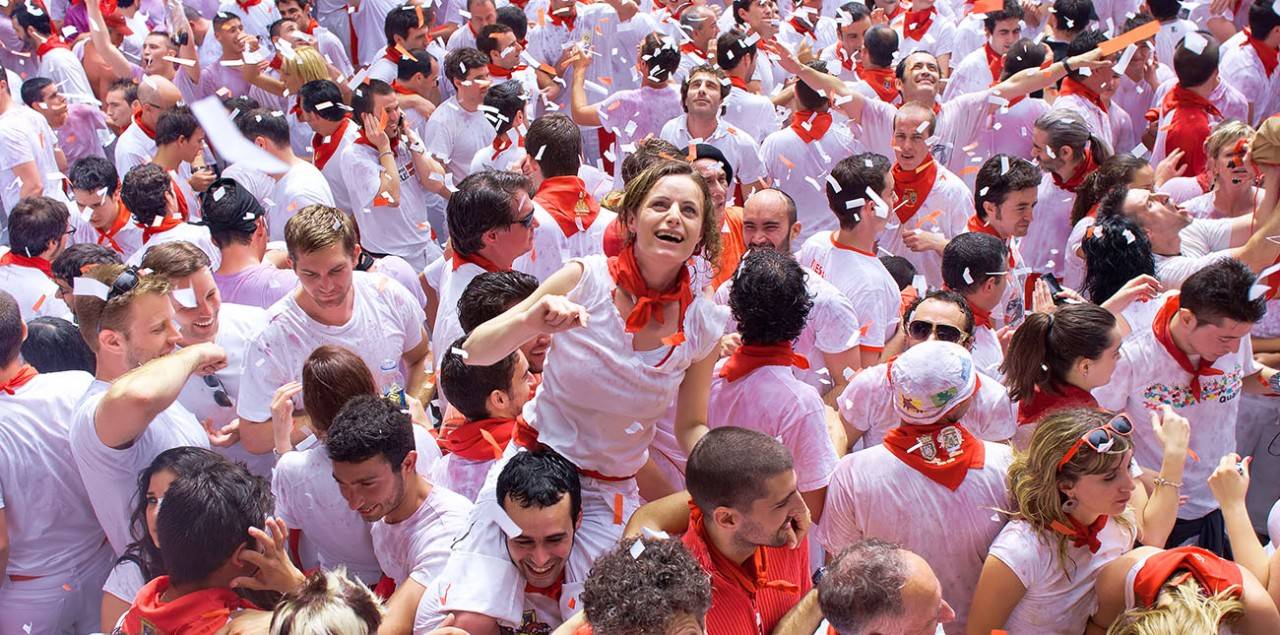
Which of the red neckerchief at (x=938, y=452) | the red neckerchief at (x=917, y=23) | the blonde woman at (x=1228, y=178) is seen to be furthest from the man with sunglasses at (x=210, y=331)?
the red neckerchief at (x=917, y=23)

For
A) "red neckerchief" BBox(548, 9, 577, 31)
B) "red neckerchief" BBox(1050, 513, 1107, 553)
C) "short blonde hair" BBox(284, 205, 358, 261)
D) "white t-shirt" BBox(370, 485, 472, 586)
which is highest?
"red neckerchief" BBox(1050, 513, 1107, 553)

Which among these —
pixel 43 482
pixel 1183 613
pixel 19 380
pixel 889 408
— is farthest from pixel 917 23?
pixel 43 482

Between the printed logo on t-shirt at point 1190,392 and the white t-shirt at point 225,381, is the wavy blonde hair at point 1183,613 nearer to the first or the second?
the printed logo on t-shirt at point 1190,392

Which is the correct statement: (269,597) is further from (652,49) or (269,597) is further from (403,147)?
(652,49)

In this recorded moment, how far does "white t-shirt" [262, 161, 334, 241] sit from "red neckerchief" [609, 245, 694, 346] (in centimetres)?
306

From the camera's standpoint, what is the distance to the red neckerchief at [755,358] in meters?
3.57

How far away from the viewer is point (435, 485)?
3477 mm

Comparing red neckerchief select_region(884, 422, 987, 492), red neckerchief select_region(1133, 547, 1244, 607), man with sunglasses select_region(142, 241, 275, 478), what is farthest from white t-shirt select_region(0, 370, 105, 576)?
red neckerchief select_region(1133, 547, 1244, 607)

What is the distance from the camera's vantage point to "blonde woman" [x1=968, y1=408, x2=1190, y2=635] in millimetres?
2979

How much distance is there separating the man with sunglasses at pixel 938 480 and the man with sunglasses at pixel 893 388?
22cm

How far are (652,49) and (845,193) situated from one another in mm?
2709

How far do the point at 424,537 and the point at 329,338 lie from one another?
46.4 inches

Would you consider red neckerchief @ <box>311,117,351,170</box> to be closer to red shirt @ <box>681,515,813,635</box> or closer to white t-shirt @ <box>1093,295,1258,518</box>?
red shirt @ <box>681,515,813,635</box>

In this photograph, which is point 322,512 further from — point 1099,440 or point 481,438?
point 1099,440
